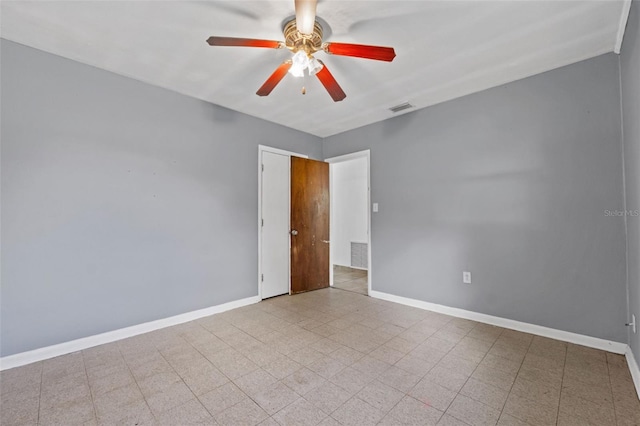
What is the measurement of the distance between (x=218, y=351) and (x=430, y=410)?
5.72 feet

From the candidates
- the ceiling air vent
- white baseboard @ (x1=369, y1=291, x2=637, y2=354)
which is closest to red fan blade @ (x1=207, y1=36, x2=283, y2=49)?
the ceiling air vent

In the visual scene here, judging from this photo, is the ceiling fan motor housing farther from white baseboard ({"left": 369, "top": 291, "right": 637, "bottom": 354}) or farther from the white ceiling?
white baseboard ({"left": 369, "top": 291, "right": 637, "bottom": 354})

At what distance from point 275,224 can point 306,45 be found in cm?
258

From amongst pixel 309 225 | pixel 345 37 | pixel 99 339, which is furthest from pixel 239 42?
pixel 309 225

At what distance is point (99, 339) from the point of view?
2.54 m

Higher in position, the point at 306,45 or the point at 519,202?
the point at 306,45

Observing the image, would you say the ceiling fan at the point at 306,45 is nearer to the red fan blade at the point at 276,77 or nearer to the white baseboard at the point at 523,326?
the red fan blade at the point at 276,77

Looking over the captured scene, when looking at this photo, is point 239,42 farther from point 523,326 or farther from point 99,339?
point 523,326

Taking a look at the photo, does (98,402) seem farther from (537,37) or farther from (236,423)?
(537,37)

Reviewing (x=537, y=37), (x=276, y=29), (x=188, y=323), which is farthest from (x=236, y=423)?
(x=537, y=37)

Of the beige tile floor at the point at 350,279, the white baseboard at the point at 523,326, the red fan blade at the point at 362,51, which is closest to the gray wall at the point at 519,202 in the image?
the white baseboard at the point at 523,326

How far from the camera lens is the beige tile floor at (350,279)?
4.52 m

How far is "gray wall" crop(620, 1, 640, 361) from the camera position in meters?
1.82

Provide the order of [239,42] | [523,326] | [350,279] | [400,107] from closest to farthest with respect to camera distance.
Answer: [239,42] → [523,326] → [400,107] → [350,279]
